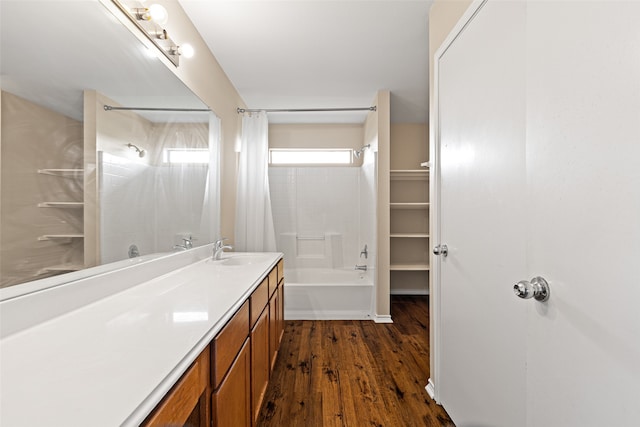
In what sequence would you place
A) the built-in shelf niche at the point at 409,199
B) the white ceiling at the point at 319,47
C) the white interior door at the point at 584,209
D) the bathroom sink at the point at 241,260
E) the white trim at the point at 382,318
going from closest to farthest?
the white interior door at the point at 584,209, the white ceiling at the point at 319,47, the bathroom sink at the point at 241,260, the white trim at the point at 382,318, the built-in shelf niche at the point at 409,199

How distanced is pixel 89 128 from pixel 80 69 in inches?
8.7

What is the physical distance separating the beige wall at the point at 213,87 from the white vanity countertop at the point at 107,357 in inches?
48.4

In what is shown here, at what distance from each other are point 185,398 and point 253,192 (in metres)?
2.55

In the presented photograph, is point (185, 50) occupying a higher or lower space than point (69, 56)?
higher

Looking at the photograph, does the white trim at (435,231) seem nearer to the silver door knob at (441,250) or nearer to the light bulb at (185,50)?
the silver door knob at (441,250)

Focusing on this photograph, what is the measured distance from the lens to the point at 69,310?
3.19ft

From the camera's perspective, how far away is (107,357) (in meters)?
0.66

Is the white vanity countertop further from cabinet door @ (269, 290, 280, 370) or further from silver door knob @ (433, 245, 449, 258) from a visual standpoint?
silver door knob @ (433, 245, 449, 258)

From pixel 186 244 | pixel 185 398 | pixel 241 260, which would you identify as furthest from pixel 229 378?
pixel 241 260

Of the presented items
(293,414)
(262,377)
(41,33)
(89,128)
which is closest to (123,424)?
(89,128)

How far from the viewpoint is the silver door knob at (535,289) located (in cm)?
85

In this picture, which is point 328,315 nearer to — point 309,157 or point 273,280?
point 273,280

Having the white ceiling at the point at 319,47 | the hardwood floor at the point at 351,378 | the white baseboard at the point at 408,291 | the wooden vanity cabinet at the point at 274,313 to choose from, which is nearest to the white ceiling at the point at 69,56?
the white ceiling at the point at 319,47

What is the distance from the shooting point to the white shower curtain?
10.1 feet
